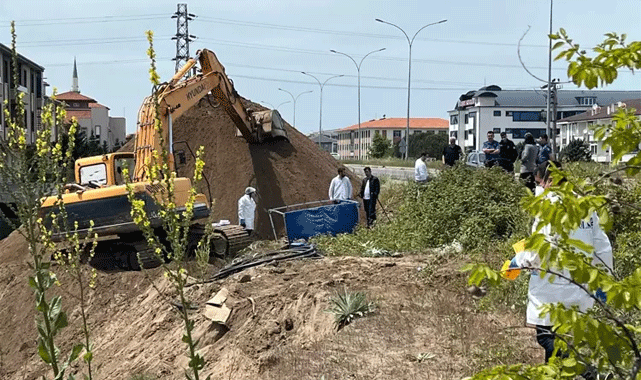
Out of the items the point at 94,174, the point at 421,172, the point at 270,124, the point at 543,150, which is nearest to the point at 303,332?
the point at 543,150

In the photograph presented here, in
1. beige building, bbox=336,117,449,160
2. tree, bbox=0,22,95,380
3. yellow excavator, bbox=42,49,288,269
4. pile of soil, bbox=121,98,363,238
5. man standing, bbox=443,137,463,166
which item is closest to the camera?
tree, bbox=0,22,95,380

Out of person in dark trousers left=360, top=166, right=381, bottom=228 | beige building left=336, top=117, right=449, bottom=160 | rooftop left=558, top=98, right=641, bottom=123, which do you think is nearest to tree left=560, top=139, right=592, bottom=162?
rooftop left=558, top=98, right=641, bottom=123

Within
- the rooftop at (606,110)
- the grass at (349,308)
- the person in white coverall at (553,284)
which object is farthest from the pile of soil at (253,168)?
the person in white coverall at (553,284)

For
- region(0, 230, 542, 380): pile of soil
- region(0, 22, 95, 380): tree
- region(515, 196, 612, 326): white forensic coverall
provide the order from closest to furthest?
region(0, 22, 95, 380): tree, region(515, 196, 612, 326): white forensic coverall, region(0, 230, 542, 380): pile of soil

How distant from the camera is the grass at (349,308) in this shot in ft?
34.3

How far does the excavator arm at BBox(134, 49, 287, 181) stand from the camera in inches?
782

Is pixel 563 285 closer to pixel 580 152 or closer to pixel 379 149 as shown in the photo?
pixel 580 152

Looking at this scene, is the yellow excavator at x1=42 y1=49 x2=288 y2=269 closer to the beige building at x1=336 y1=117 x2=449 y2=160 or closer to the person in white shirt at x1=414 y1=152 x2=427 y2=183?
the person in white shirt at x1=414 y1=152 x2=427 y2=183

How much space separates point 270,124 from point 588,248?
24.7 meters

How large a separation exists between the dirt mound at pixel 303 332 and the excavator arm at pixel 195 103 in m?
3.47

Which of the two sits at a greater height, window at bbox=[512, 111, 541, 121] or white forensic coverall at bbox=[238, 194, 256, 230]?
window at bbox=[512, 111, 541, 121]

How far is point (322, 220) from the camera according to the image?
20.1 m

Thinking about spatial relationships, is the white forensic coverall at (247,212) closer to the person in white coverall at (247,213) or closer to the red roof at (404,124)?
the person in white coverall at (247,213)

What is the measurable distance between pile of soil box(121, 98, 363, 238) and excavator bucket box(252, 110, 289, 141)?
256 mm
